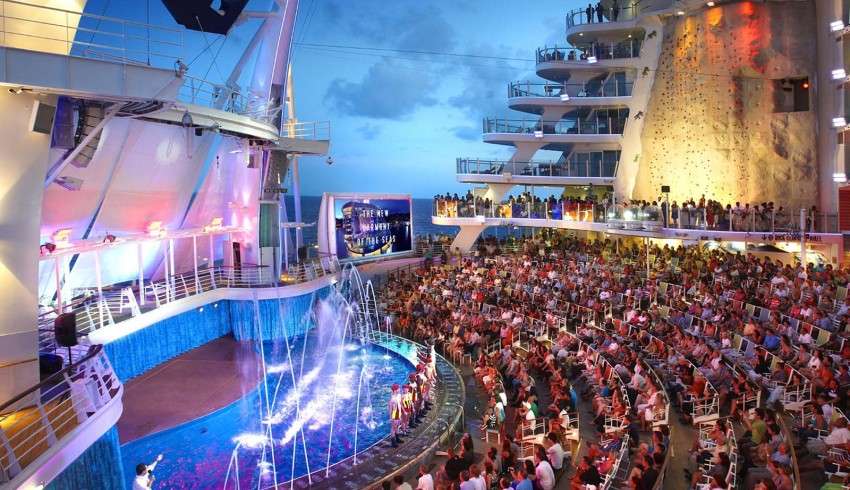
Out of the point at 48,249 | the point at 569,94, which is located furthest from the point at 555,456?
the point at 569,94

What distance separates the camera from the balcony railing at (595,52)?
1262 inches

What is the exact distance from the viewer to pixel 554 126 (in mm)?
33750

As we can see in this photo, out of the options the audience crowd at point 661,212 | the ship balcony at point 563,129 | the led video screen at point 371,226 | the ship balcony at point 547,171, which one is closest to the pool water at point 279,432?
the led video screen at point 371,226

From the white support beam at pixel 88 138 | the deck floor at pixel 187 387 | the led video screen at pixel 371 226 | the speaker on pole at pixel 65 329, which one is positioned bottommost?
the deck floor at pixel 187 387

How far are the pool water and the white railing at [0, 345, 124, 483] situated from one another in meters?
2.88

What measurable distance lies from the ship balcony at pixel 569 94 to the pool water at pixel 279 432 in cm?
1867

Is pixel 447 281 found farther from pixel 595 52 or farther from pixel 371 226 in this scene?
pixel 595 52

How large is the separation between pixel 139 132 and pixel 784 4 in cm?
2388

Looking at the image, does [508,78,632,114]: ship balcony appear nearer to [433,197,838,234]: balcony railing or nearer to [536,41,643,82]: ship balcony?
[536,41,643,82]: ship balcony

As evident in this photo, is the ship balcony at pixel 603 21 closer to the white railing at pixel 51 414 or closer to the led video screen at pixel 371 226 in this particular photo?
the led video screen at pixel 371 226

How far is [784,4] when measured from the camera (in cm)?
2547

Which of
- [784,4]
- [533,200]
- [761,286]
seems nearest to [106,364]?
[761,286]

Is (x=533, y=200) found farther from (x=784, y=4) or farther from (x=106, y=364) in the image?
(x=106, y=364)

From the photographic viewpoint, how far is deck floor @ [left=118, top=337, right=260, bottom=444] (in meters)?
14.7
